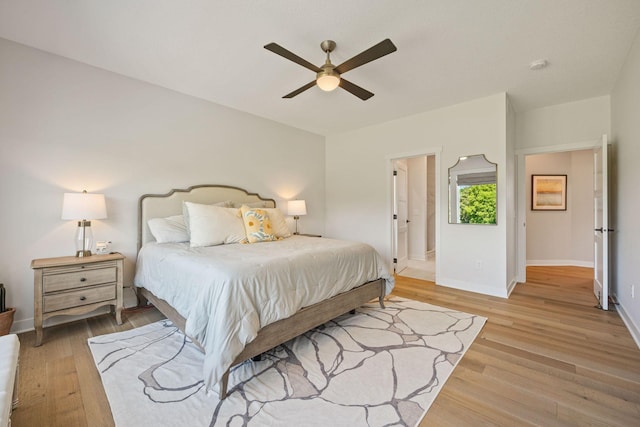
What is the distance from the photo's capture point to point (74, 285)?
93.2 inches

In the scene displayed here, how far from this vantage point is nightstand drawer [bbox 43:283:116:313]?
2.26 metres

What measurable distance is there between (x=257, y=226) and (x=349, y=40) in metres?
2.07

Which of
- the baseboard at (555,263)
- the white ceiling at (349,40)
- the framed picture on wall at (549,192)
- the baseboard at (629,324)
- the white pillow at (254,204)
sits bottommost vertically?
the baseboard at (629,324)

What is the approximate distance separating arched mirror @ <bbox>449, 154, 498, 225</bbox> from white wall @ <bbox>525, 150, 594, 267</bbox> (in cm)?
253

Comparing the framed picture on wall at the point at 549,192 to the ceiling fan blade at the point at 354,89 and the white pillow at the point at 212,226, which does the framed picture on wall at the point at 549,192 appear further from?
the white pillow at the point at 212,226

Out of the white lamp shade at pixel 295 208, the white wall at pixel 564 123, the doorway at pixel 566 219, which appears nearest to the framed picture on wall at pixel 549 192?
the doorway at pixel 566 219

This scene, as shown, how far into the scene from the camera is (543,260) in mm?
5328

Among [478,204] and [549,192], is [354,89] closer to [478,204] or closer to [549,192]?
[478,204]

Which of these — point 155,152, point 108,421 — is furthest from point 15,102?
point 108,421

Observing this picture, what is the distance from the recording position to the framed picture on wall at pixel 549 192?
5.30m

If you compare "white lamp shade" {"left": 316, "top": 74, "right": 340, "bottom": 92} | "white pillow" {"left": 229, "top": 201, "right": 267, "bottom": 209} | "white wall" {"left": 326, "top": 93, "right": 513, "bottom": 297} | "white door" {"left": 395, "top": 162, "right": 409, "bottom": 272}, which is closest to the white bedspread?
"white pillow" {"left": 229, "top": 201, "right": 267, "bottom": 209}

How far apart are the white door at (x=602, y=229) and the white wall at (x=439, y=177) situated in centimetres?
90

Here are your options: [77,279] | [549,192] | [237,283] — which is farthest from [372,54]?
[549,192]

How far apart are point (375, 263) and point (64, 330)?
9.97ft
